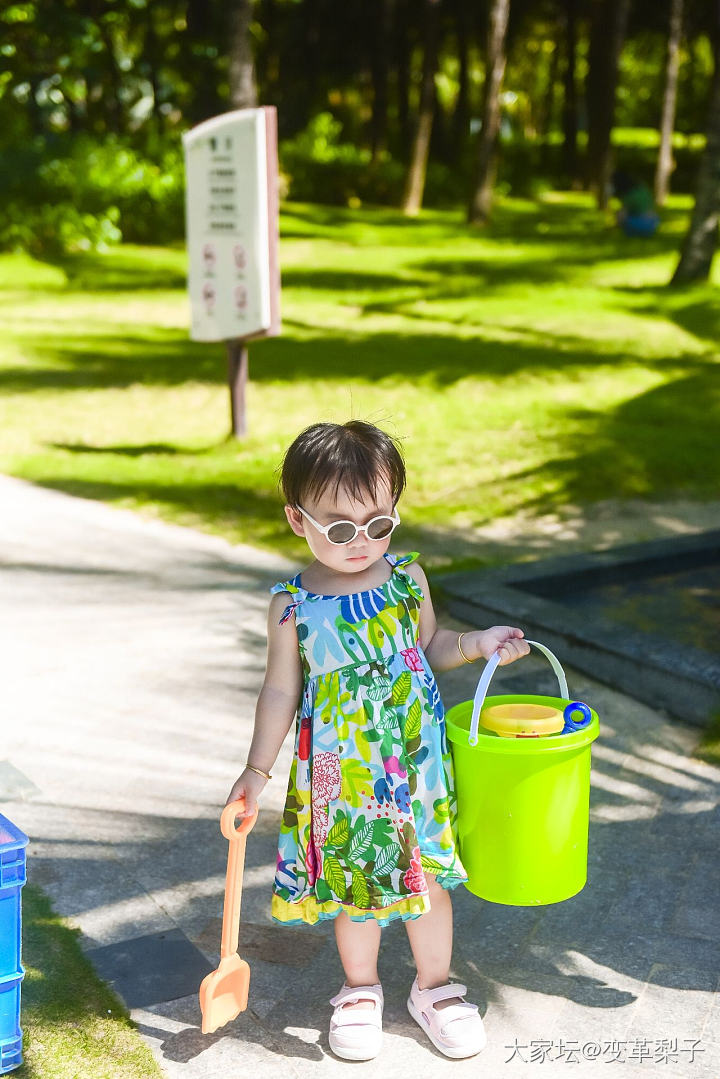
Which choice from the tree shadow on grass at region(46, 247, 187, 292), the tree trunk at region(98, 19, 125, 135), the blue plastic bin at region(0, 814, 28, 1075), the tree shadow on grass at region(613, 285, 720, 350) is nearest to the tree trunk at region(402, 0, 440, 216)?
the tree trunk at region(98, 19, 125, 135)

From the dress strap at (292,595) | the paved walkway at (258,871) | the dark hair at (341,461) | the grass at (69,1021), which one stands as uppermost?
the dark hair at (341,461)

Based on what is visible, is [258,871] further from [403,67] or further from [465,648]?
[403,67]

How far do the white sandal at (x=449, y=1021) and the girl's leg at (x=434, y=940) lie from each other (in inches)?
0.7

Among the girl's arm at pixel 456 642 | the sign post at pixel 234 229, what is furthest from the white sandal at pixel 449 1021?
the sign post at pixel 234 229

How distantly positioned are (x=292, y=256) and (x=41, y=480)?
38.5 ft

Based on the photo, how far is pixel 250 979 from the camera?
303 centimetres

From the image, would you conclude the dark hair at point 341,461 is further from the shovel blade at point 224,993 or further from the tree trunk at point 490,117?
the tree trunk at point 490,117

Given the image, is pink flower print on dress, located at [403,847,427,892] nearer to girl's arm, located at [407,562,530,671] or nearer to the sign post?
girl's arm, located at [407,562,530,671]

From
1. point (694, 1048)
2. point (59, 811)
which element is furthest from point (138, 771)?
point (694, 1048)

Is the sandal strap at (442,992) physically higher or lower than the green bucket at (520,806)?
lower

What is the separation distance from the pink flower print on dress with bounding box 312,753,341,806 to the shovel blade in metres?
0.40

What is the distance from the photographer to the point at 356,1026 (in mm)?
2746

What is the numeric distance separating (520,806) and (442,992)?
492mm

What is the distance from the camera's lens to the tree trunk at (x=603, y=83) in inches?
1070
